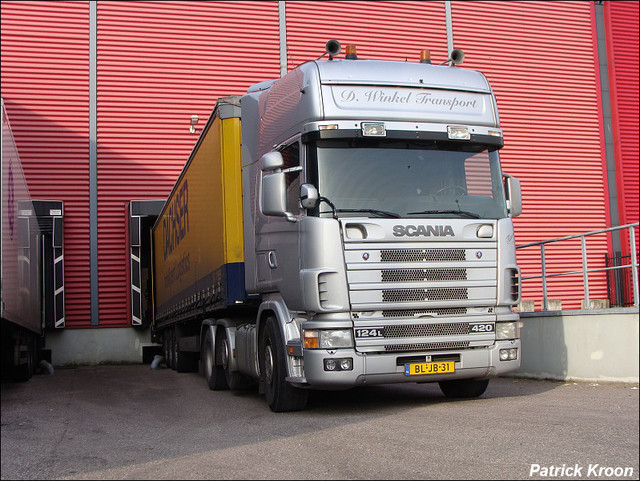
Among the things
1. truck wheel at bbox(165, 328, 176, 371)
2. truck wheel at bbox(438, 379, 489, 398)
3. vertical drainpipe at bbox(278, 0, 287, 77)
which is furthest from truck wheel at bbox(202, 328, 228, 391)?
vertical drainpipe at bbox(278, 0, 287, 77)

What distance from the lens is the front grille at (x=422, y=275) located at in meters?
7.43

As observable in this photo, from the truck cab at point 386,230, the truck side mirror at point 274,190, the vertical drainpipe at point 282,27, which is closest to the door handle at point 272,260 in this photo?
the truck cab at point 386,230

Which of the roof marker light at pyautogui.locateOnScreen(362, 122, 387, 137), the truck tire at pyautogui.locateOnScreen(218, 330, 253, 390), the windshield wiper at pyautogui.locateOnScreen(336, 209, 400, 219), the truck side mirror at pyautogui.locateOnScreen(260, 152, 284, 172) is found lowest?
the truck tire at pyautogui.locateOnScreen(218, 330, 253, 390)

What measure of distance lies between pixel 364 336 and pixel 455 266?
121 cm

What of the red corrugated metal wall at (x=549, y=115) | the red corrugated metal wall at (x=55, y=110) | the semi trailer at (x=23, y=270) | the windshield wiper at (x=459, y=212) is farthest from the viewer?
the red corrugated metal wall at (x=549, y=115)

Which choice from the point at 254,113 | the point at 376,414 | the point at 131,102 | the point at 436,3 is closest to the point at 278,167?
the point at 254,113

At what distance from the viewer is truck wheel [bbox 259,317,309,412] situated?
310 inches

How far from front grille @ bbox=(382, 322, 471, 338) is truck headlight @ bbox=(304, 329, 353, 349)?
401mm

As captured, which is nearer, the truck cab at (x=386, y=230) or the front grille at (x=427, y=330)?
the truck cab at (x=386, y=230)

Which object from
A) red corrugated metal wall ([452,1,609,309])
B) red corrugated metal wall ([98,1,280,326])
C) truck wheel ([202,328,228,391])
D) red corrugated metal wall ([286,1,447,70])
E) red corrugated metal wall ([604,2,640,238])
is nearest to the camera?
truck wheel ([202,328,228,391])

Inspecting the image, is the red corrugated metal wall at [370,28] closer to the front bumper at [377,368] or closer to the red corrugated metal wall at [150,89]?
the red corrugated metal wall at [150,89]

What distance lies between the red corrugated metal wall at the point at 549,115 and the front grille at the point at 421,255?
1370 cm

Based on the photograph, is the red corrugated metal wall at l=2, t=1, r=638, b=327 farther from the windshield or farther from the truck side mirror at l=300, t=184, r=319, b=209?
the truck side mirror at l=300, t=184, r=319, b=209

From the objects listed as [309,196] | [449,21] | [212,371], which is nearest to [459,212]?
[309,196]
